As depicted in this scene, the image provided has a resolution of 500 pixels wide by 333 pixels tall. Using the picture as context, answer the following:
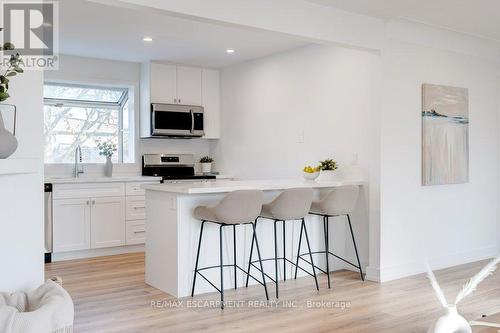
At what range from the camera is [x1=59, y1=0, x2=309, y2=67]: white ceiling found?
174 inches

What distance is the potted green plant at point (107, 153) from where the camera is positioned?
6.36 m

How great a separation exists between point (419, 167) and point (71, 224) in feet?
12.8

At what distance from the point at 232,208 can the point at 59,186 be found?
2.68 m

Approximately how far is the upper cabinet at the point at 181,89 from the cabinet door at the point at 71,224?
1.38m

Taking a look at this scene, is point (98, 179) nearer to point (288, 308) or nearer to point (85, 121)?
point (85, 121)

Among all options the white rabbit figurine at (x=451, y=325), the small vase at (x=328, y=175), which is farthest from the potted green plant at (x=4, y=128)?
the small vase at (x=328, y=175)

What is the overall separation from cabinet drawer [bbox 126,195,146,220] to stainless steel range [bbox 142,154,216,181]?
454 mm

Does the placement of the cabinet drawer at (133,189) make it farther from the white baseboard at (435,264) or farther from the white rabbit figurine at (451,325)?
the white rabbit figurine at (451,325)

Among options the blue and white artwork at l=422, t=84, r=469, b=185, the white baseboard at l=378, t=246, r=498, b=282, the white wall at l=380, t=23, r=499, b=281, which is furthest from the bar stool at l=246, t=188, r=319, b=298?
the blue and white artwork at l=422, t=84, r=469, b=185

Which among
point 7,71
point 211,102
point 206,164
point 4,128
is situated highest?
point 211,102

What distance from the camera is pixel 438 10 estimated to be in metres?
4.30

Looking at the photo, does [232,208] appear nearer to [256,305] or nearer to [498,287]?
[256,305]

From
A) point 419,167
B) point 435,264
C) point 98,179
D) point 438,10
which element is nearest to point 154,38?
point 98,179

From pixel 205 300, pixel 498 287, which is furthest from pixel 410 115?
pixel 205 300
